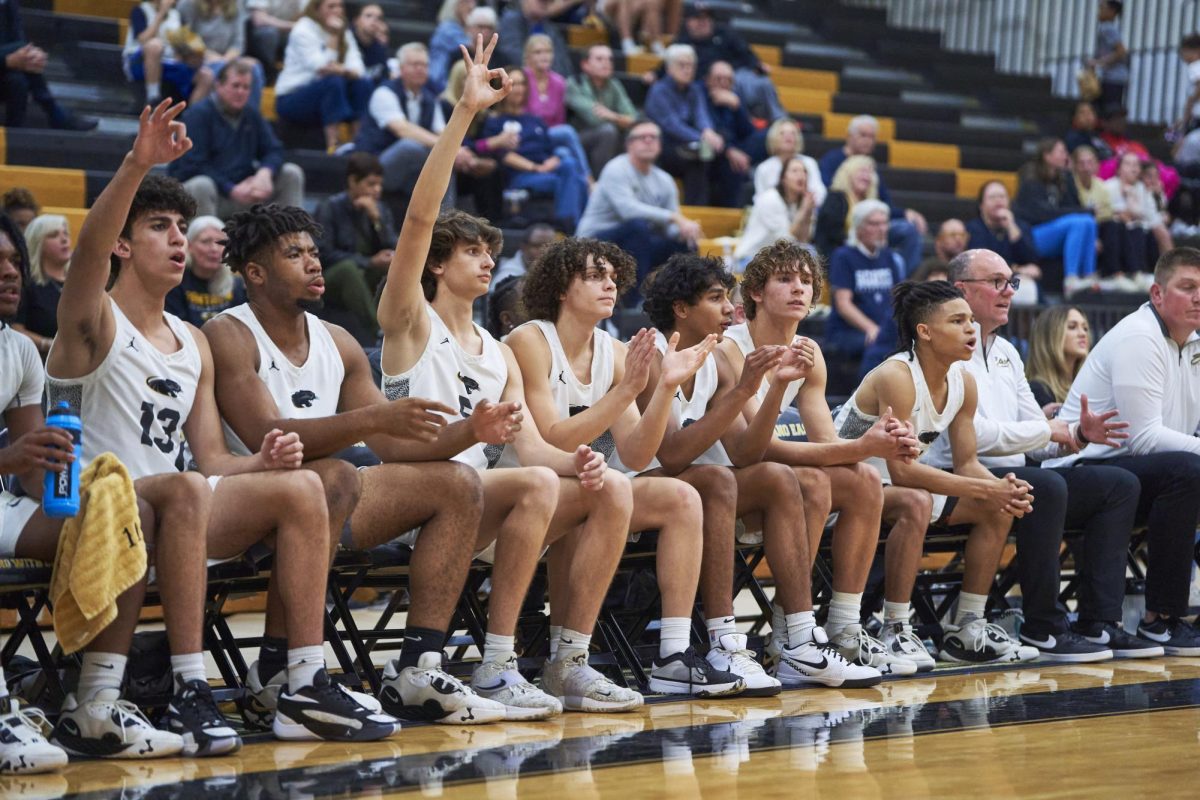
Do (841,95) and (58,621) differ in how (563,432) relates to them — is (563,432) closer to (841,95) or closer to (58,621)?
(58,621)

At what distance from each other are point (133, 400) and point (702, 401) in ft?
7.17

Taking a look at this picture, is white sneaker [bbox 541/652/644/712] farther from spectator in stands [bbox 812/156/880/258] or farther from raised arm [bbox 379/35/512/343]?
spectator in stands [bbox 812/156/880/258]

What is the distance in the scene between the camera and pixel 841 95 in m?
15.6

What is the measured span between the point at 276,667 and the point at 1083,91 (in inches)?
512

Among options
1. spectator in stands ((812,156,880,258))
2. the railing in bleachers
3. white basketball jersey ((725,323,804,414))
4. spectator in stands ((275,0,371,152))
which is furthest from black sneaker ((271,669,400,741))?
the railing in bleachers

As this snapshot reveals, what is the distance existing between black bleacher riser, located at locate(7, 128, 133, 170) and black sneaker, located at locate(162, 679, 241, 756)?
6.53 m

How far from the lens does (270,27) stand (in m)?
11.4

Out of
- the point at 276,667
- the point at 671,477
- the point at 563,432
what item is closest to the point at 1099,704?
the point at 671,477

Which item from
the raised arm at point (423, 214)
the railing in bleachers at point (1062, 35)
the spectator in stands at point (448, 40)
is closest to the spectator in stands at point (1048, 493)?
the raised arm at point (423, 214)

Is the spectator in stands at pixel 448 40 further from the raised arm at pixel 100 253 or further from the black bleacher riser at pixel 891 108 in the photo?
the raised arm at pixel 100 253

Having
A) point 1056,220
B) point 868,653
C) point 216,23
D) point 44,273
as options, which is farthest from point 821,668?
point 1056,220

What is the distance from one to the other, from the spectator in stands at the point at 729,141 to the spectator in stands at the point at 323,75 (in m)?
2.90

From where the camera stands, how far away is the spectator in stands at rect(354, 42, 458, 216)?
33.5 ft

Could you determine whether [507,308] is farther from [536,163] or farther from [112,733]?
[536,163]
